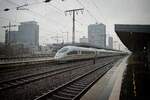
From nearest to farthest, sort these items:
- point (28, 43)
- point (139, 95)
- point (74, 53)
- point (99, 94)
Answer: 1. point (139, 95)
2. point (99, 94)
3. point (74, 53)
4. point (28, 43)

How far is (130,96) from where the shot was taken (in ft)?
29.7

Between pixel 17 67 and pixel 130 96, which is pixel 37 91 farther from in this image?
pixel 17 67

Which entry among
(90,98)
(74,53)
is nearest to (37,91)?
(90,98)

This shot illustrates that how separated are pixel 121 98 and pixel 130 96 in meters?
0.52

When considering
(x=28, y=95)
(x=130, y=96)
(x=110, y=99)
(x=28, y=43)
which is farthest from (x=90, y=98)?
(x=28, y=43)

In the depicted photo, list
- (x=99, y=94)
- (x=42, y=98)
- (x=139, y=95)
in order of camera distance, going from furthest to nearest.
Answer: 1. (x=99, y=94)
2. (x=139, y=95)
3. (x=42, y=98)

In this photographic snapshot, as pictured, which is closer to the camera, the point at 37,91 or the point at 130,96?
the point at 130,96

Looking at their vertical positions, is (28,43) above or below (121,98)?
above

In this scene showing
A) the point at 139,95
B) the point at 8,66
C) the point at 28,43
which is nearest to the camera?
the point at 139,95

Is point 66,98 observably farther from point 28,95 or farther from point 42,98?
point 28,95

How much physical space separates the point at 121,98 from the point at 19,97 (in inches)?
190

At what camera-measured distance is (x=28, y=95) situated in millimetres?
9594

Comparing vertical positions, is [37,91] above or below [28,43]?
below

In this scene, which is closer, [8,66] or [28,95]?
[28,95]
